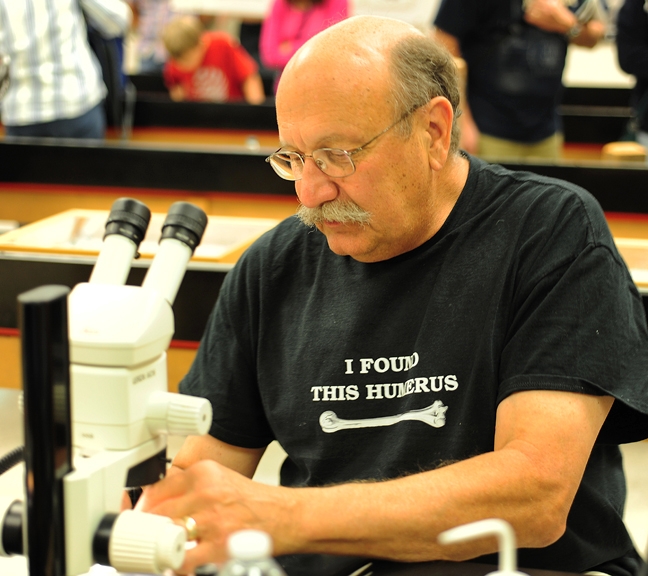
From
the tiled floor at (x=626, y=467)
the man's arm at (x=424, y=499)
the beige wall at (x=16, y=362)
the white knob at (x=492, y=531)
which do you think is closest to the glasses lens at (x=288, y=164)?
the man's arm at (x=424, y=499)

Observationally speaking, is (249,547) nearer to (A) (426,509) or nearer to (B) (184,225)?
(A) (426,509)

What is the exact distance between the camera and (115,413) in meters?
0.93

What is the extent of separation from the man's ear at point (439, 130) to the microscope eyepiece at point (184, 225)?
0.41m

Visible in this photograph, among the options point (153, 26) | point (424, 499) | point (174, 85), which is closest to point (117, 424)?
point (424, 499)

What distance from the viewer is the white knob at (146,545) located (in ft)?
2.84

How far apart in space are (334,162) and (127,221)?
341mm

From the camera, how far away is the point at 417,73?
51.4 inches

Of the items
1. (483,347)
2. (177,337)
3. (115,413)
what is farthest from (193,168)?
(115,413)

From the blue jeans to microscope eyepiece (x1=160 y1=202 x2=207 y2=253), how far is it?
2.89 meters

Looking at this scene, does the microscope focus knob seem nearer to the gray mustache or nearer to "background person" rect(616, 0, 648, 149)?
the gray mustache

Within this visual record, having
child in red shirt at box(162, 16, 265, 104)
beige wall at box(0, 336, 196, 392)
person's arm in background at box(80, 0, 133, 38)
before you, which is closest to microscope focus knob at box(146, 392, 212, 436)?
beige wall at box(0, 336, 196, 392)

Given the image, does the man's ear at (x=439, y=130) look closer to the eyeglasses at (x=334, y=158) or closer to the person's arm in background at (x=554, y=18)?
the eyeglasses at (x=334, y=158)

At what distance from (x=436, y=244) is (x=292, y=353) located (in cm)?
29

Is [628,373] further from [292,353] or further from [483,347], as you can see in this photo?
[292,353]
